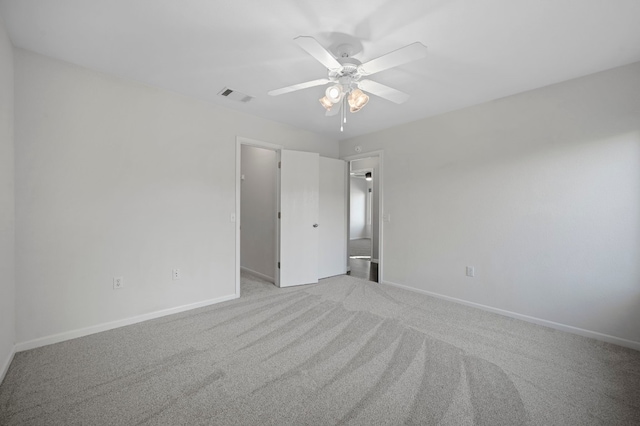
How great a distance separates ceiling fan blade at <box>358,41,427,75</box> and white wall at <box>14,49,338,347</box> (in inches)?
86.9

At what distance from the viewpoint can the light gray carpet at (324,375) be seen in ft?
4.98

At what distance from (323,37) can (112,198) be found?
244 cm

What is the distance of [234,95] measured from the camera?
301cm

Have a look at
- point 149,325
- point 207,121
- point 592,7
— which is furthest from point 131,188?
point 592,7

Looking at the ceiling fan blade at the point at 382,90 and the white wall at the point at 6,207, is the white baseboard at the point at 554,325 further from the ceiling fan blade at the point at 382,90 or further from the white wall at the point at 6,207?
the white wall at the point at 6,207

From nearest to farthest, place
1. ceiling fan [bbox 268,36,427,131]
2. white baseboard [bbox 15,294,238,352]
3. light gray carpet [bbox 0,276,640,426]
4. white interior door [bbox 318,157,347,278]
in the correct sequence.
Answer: light gray carpet [bbox 0,276,640,426]
ceiling fan [bbox 268,36,427,131]
white baseboard [bbox 15,294,238,352]
white interior door [bbox 318,157,347,278]

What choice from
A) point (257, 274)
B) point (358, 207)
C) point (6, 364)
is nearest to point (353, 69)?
point (6, 364)

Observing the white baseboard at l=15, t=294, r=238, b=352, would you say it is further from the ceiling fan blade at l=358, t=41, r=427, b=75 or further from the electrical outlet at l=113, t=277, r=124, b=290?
the ceiling fan blade at l=358, t=41, r=427, b=75

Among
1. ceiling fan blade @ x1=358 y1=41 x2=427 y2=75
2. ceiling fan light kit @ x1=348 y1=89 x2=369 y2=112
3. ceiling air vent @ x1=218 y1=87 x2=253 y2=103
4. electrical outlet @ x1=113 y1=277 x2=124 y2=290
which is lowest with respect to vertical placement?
electrical outlet @ x1=113 y1=277 x2=124 y2=290

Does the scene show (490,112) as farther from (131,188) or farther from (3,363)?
(3,363)

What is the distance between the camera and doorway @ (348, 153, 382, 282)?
5059 millimetres

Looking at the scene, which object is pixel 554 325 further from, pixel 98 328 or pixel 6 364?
pixel 6 364

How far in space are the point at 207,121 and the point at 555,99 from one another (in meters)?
3.83

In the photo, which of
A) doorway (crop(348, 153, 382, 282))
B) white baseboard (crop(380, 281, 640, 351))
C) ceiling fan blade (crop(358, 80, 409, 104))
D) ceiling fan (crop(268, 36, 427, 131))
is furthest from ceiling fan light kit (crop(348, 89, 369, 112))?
white baseboard (crop(380, 281, 640, 351))
